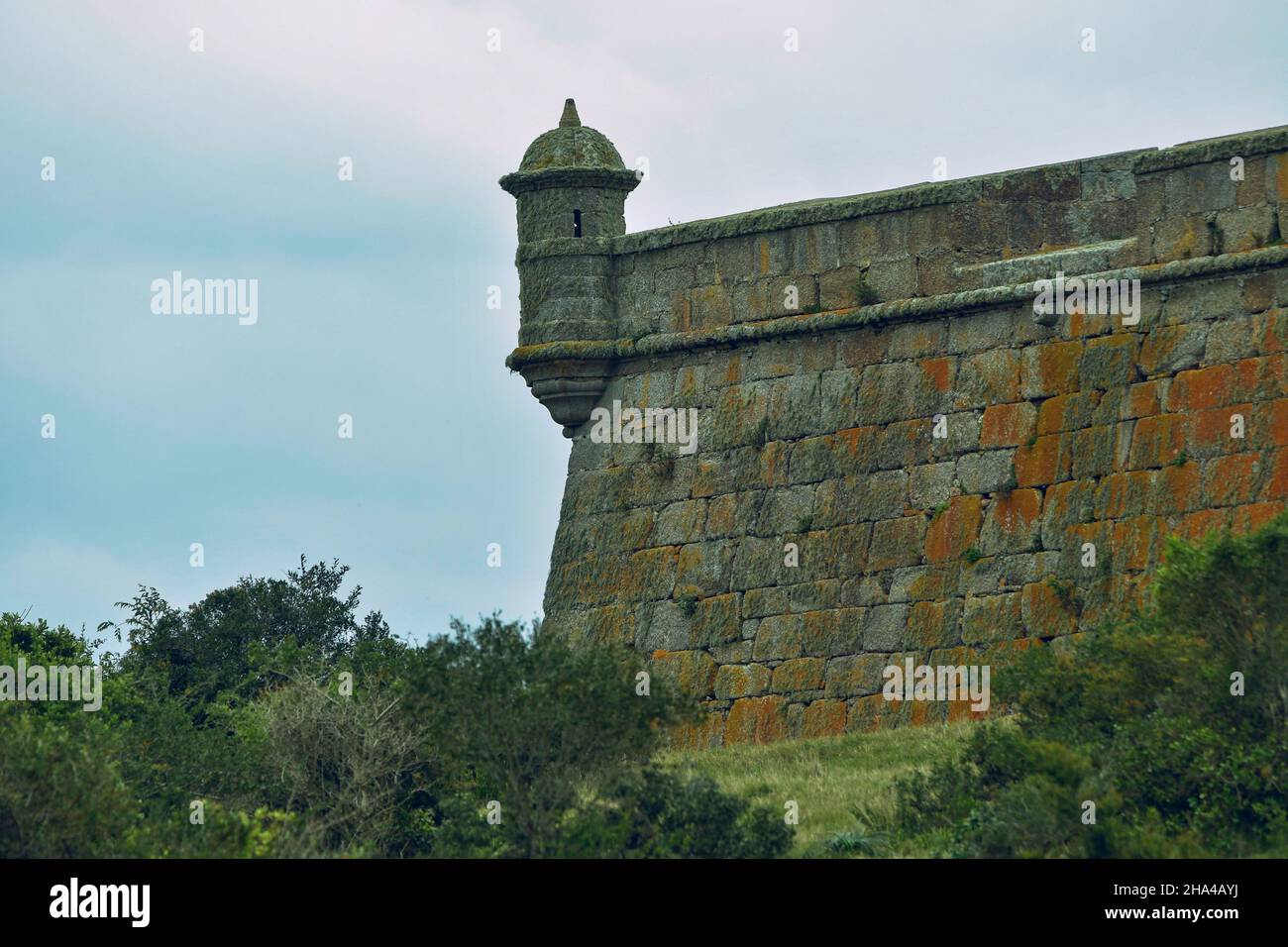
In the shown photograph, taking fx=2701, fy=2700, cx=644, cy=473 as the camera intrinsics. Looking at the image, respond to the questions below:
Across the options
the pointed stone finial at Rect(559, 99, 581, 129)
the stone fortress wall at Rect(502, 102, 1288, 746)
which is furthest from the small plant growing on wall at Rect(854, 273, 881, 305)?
the pointed stone finial at Rect(559, 99, 581, 129)

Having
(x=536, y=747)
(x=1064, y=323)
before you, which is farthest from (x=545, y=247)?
(x=536, y=747)

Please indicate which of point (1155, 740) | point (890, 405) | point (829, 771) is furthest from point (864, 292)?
point (1155, 740)

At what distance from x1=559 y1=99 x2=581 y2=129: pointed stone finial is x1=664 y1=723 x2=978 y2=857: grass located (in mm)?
7291

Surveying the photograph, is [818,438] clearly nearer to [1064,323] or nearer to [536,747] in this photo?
[1064,323]

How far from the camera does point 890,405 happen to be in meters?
27.7

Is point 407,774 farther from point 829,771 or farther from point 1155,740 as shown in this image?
point 1155,740

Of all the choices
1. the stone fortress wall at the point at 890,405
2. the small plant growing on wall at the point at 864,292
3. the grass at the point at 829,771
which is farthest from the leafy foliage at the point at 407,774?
the small plant growing on wall at the point at 864,292

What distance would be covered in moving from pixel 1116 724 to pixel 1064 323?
15.9 ft

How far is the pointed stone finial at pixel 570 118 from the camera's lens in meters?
30.0

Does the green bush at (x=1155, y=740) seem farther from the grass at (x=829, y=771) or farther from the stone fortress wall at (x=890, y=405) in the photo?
the stone fortress wall at (x=890, y=405)

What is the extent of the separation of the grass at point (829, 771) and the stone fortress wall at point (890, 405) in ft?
2.46

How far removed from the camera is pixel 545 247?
29.6 meters

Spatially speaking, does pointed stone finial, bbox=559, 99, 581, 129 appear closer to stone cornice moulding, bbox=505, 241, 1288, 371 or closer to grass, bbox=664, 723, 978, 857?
stone cornice moulding, bbox=505, 241, 1288, 371
